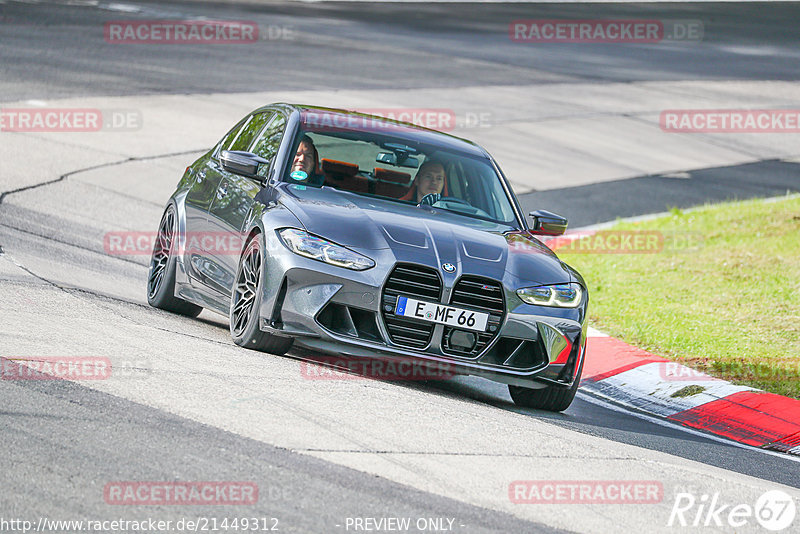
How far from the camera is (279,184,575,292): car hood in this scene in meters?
7.36

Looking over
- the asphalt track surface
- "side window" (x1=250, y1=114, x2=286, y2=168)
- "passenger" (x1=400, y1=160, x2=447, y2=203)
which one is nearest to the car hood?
"passenger" (x1=400, y1=160, x2=447, y2=203)

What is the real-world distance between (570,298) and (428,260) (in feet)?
3.32

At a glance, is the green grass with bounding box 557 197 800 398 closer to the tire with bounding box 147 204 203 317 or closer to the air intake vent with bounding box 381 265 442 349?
the air intake vent with bounding box 381 265 442 349

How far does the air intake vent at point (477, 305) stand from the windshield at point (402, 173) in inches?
52.5

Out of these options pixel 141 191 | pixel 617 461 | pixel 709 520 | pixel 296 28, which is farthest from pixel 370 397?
pixel 296 28

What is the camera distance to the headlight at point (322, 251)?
7.23m

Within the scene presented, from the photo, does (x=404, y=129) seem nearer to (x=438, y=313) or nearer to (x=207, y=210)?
(x=207, y=210)

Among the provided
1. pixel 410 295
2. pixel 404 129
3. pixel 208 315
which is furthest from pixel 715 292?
pixel 410 295

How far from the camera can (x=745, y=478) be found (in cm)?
675

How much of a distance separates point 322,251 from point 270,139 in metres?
1.98

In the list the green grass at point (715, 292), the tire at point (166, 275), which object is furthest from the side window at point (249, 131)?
the green grass at point (715, 292)

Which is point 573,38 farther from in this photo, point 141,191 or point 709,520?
point 709,520

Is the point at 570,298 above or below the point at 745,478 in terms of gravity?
above

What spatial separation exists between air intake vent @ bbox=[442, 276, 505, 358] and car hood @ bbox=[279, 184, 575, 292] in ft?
0.21
